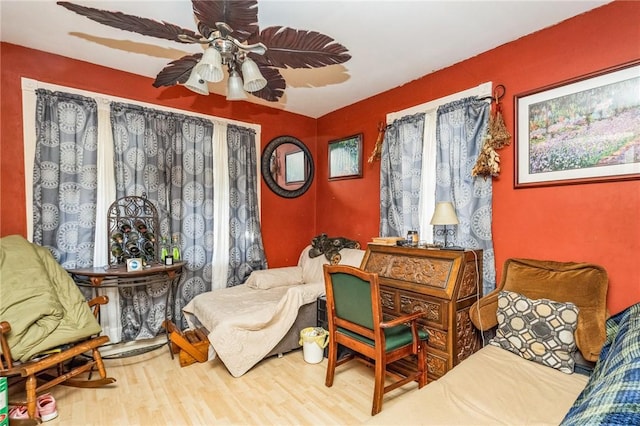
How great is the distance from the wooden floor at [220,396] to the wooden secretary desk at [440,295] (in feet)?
1.31

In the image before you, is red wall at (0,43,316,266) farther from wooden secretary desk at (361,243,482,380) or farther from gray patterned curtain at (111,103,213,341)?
wooden secretary desk at (361,243,482,380)

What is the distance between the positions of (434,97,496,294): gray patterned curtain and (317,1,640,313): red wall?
0.09 metres

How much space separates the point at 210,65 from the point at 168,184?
6.32 feet

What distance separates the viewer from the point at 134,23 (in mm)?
1604

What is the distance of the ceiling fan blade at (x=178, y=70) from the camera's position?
78.3 inches

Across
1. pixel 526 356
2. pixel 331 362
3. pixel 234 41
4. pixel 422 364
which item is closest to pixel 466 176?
pixel 526 356

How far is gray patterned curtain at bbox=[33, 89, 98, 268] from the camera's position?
2.66 m

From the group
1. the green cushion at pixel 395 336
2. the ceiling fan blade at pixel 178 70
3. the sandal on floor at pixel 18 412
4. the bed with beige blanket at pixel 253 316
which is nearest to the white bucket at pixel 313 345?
the bed with beige blanket at pixel 253 316

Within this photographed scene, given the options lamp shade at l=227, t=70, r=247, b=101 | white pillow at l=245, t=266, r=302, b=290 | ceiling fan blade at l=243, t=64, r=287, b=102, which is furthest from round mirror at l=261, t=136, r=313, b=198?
lamp shade at l=227, t=70, r=247, b=101

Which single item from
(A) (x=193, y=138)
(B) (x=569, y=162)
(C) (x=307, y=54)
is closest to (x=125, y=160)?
(A) (x=193, y=138)

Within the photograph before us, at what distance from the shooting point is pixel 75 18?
224cm

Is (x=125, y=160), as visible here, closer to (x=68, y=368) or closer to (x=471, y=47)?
(x=68, y=368)

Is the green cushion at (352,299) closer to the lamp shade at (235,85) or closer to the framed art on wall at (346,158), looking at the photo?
the lamp shade at (235,85)

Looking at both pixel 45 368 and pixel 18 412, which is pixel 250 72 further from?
pixel 18 412
